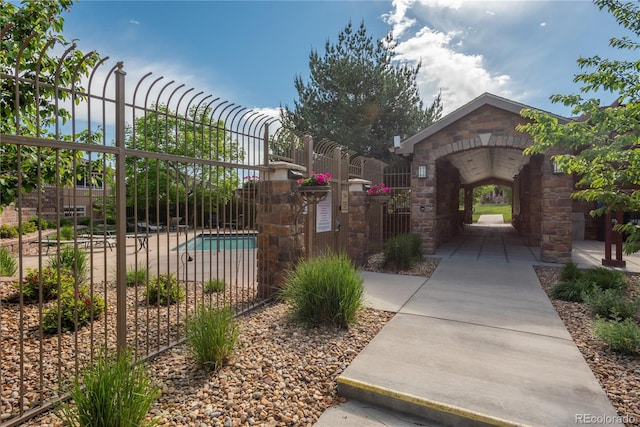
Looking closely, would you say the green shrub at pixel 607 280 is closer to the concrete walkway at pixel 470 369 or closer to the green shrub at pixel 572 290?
the green shrub at pixel 572 290

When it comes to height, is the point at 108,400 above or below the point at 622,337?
above

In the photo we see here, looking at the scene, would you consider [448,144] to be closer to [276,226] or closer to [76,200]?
[276,226]

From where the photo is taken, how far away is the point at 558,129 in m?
5.02

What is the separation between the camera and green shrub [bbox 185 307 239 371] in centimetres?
286

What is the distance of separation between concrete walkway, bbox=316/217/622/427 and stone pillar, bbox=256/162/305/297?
4.70 feet

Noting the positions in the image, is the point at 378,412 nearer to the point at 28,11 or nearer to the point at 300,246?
the point at 300,246

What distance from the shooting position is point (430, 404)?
2426mm

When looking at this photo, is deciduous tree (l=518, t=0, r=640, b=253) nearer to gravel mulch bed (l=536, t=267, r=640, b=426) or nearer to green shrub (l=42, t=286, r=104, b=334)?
gravel mulch bed (l=536, t=267, r=640, b=426)

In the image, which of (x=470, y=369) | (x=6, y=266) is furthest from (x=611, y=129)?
(x=6, y=266)

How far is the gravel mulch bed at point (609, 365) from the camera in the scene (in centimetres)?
251

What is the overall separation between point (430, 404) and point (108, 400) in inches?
83.8

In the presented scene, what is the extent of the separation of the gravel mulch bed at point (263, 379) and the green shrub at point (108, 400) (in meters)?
0.15

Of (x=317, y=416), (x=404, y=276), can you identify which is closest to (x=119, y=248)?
(x=317, y=416)

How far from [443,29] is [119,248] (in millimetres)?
9105
